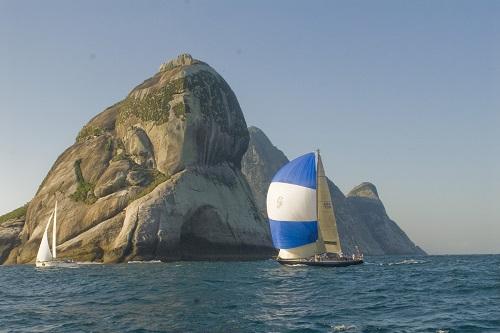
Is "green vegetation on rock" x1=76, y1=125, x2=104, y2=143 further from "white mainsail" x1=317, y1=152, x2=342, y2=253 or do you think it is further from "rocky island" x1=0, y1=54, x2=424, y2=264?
"white mainsail" x1=317, y1=152, x2=342, y2=253

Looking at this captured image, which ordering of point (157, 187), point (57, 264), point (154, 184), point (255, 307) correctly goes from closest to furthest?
point (255, 307)
point (57, 264)
point (157, 187)
point (154, 184)

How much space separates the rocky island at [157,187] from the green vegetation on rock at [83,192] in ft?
0.68

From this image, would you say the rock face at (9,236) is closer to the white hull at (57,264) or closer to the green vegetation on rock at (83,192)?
the green vegetation on rock at (83,192)

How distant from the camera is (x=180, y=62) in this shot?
102 metres

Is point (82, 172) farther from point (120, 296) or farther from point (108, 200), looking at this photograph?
point (120, 296)

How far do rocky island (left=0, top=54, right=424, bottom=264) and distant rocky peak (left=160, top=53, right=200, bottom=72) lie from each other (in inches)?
42.1

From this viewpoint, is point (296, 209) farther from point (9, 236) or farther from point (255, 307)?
point (9, 236)

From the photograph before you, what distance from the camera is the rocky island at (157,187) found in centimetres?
7206

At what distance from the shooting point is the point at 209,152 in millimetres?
87312

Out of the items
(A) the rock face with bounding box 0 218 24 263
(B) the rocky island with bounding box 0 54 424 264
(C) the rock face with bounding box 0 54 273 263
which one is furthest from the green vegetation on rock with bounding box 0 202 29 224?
(C) the rock face with bounding box 0 54 273 263

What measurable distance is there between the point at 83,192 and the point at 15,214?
2199cm

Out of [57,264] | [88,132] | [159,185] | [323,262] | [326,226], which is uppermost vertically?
[88,132]

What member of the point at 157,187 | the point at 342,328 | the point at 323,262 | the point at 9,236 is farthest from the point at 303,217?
the point at 9,236

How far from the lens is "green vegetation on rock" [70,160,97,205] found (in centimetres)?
8046
